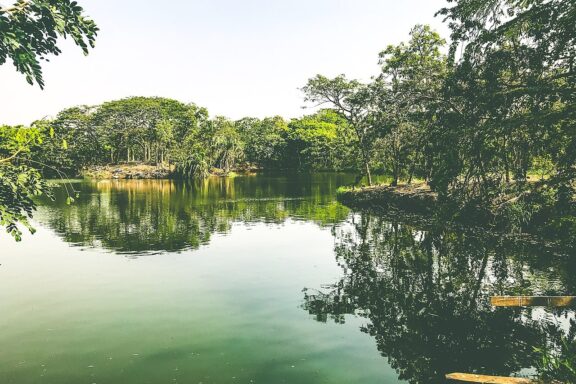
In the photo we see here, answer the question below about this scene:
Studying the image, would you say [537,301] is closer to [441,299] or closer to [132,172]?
[441,299]

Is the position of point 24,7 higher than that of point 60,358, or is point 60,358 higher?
point 24,7

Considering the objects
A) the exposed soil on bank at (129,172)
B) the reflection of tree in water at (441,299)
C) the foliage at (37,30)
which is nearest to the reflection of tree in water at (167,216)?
the reflection of tree in water at (441,299)

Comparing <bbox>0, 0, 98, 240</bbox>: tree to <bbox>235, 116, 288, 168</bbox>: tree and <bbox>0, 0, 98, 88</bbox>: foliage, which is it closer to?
<bbox>0, 0, 98, 88</bbox>: foliage

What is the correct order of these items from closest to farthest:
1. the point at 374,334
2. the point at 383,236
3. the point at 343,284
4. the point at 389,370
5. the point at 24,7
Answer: the point at 24,7, the point at 389,370, the point at 374,334, the point at 343,284, the point at 383,236

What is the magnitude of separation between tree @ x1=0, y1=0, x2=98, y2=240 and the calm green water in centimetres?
503

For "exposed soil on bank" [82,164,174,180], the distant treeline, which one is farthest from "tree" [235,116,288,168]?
"exposed soil on bank" [82,164,174,180]

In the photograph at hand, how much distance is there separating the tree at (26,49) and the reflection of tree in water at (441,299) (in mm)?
7914

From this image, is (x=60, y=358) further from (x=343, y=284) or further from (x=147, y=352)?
(x=343, y=284)

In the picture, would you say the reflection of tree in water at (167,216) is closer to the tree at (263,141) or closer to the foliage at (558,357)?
the foliage at (558,357)

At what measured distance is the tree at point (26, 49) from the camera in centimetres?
402

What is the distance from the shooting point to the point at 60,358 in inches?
371

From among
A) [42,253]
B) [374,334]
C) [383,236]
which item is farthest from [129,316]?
[383,236]

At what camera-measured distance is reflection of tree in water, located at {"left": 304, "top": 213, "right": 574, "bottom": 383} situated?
9391mm

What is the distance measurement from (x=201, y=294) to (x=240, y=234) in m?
11.6
